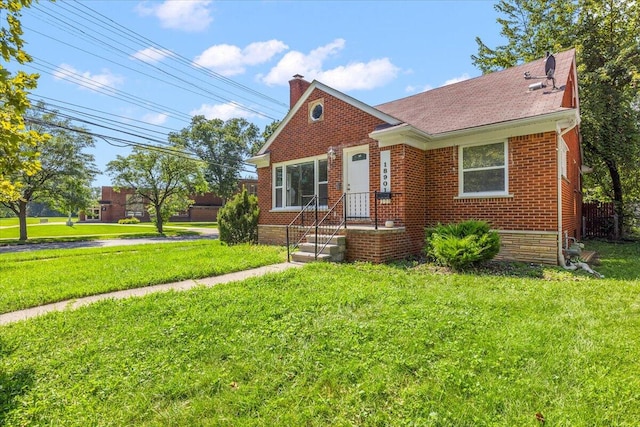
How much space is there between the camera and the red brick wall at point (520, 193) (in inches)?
303

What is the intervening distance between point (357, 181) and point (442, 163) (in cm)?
243

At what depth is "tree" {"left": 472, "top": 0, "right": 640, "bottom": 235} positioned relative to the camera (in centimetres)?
1352

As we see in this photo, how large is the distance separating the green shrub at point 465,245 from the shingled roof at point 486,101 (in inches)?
111

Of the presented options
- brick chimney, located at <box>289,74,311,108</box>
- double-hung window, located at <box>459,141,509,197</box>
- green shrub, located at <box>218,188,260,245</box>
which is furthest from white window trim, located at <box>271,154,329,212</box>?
double-hung window, located at <box>459,141,509,197</box>

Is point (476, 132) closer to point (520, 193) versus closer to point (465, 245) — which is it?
point (520, 193)

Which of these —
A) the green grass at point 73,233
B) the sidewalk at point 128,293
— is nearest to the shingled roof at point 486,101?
the sidewalk at point 128,293

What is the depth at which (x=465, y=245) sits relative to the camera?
682 cm

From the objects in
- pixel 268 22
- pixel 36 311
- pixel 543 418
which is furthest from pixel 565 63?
pixel 36 311

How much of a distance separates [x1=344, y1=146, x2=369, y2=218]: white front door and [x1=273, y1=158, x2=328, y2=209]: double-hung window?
978 mm

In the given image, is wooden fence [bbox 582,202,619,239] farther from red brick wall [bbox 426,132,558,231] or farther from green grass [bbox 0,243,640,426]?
green grass [bbox 0,243,640,426]

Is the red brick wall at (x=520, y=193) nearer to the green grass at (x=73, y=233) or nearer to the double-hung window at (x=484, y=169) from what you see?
the double-hung window at (x=484, y=169)

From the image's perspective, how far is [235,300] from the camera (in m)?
4.98

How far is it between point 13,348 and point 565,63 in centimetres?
1362

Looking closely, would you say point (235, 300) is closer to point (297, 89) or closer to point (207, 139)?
point (297, 89)
